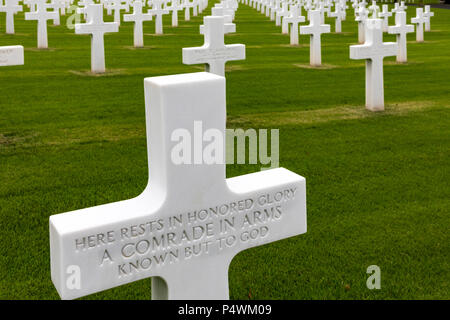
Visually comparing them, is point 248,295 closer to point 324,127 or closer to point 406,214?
point 406,214

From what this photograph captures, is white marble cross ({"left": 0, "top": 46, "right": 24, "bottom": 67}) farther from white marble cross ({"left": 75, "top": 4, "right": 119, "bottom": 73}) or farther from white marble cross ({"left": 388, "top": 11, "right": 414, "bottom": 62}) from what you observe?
white marble cross ({"left": 388, "top": 11, "right": 414, "bottom": 62})

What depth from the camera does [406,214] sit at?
477 centimetres

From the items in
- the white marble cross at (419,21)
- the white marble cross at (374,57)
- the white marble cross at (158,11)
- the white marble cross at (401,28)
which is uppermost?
the white marble cross at (158,11)

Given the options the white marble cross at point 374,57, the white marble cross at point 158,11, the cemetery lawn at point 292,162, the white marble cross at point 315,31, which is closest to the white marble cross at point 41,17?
the cemetery lawn at point 292,162

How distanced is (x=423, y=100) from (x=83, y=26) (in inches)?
228

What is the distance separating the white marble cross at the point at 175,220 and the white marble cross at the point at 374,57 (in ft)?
19.9

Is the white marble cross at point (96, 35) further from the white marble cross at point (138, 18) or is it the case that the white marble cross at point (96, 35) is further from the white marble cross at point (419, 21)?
the white marble cross at point (419, 21)

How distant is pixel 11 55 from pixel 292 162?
3133mm

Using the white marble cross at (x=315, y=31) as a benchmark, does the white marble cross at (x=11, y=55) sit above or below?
below

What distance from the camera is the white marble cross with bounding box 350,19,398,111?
8359mm

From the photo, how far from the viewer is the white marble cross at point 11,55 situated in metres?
6.73

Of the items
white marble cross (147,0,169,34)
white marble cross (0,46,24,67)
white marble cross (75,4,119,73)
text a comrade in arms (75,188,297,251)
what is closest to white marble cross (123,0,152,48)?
white marble cross (147,0,169,34)

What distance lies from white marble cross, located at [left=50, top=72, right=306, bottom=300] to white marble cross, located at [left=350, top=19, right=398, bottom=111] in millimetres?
6069
